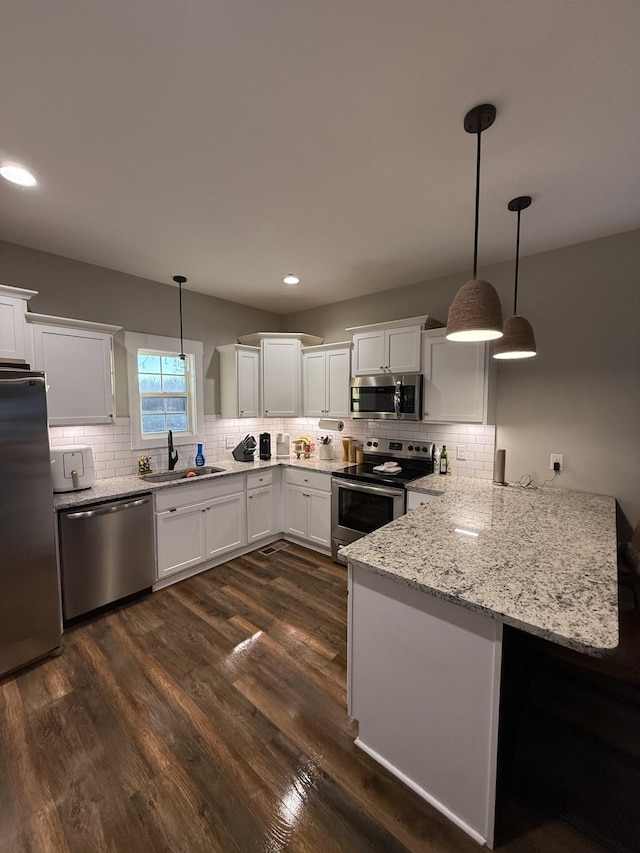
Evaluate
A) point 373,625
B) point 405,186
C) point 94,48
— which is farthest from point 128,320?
point 373,625

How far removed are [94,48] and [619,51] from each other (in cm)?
175

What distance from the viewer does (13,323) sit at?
2.31 metres

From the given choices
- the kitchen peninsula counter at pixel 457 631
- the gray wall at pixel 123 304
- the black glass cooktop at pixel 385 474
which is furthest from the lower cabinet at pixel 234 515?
the kitchen peninsula counter at pixel 457 631

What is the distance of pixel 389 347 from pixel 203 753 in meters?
3.11

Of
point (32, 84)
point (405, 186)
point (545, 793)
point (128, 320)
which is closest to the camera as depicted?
point (32, 84)

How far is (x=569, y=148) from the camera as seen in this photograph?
159 centimetres

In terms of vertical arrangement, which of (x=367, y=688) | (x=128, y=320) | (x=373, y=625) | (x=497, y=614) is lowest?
(x=367, y=688)

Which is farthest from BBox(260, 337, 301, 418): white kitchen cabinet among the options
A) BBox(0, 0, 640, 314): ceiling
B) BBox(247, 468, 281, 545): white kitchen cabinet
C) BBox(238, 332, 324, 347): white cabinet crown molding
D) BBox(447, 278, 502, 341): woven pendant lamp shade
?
BBox(447, 278, 502, 341): woven pendant lamp shade

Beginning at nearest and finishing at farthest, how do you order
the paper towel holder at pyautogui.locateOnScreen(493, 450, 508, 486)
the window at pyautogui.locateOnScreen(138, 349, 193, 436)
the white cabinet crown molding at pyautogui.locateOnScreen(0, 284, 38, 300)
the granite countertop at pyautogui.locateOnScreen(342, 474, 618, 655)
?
1. the granite countertop at pyautogui.locateOnScreen(342, 474, 618, 655)
2. the white cabinet crown molding at pyautogui.locateOnScreen(0, 284, 38, 300)
3. the paper towel holder at pyautogui.locateOnScreen(493, 450, 508, 486)
4. the window at pyautogui.locateOnScreen(138, 349, 193, 436)

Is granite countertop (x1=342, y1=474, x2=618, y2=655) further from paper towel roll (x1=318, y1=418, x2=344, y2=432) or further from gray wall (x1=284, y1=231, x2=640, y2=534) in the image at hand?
paper towel roll (x1=318, y1=418, x2=344, y2=432)

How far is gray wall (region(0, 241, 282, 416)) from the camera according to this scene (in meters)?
2.67

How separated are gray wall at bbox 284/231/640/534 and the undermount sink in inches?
111

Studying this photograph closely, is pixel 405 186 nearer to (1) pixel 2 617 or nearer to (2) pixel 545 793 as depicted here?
(2) pixel 545 793

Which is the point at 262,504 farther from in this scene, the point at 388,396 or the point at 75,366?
the point at 75,366
